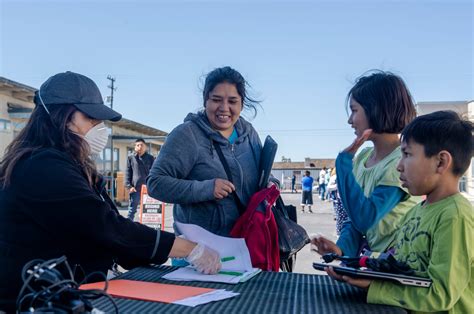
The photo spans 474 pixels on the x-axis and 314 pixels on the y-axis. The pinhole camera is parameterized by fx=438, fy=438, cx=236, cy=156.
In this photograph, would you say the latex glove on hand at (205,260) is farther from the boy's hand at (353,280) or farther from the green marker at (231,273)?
the boy's hand at (353,280)

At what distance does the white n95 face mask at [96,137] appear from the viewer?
5.73 ft

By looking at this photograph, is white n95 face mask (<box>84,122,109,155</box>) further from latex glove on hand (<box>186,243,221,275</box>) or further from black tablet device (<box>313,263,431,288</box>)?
black tablet device (<box>313,263,431,288</box>)

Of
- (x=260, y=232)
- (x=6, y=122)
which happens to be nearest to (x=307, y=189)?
(x=6, y=122)

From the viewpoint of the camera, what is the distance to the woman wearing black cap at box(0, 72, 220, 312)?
4.53 ft

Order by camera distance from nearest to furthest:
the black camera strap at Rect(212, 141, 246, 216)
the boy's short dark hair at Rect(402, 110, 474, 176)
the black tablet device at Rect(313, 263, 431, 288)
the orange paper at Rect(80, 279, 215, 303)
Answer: the black tablet device at Rect(313, 263, 431, 288), the orange paper at Rect(80, 279, 215, 303), the boy's short dark hair at Rect(402, 110, 474, 176), the black camera strap at Rect(212, 141, 246, 216)

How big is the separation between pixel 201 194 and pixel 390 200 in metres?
0.83

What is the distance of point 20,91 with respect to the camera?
15.3m

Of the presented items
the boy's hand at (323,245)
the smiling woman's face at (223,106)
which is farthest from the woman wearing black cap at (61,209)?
the smiling woman's face at (223,106)

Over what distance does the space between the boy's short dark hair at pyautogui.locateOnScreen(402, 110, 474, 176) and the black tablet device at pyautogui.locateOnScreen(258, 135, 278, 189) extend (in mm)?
953

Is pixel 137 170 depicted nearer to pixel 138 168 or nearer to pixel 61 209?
pixel 138 168

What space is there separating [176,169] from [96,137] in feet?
1.56

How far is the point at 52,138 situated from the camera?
156cm

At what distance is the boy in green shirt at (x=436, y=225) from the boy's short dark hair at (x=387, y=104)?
1.02 feet

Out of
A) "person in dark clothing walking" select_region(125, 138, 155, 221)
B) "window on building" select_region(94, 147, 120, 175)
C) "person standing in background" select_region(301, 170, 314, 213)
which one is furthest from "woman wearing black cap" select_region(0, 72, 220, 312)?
"window on building" select_region(94, 147, 120, 175)
